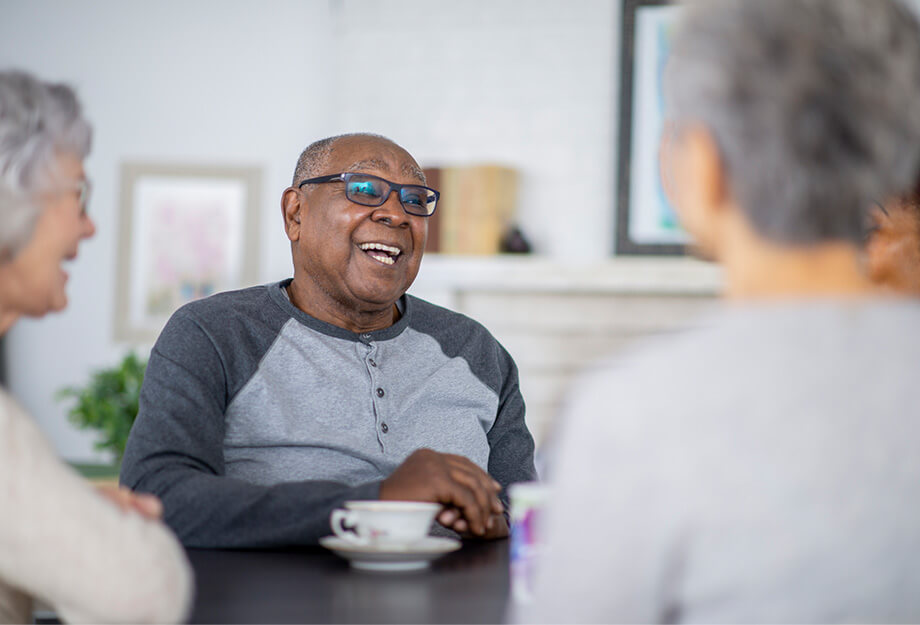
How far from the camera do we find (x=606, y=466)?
0.72 metres

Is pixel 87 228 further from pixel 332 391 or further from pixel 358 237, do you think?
pixel 358 237

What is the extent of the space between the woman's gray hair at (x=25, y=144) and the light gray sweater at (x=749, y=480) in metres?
0.60

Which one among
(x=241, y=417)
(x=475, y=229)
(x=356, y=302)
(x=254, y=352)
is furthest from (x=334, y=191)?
(x=475, y=229)

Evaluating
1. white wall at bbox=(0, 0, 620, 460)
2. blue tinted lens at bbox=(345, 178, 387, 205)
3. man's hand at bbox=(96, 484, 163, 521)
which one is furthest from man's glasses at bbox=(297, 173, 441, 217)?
white wall at bbox=(0, 0, 620, 460)

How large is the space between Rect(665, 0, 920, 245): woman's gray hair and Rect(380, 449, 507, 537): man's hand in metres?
0.67

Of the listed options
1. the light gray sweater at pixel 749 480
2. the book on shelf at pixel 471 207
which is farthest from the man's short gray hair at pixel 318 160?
the book on shelf at pixel 471 207

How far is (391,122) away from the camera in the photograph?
4.45 m

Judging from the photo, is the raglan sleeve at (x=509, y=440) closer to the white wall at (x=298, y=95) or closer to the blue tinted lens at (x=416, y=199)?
the blue tinted lens at (x=416, y=199)

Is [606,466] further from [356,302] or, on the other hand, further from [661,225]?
[661,225]

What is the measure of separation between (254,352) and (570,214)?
9.00ft

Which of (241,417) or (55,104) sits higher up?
(55,104)

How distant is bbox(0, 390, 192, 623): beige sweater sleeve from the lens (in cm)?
86

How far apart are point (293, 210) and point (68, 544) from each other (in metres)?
1.26

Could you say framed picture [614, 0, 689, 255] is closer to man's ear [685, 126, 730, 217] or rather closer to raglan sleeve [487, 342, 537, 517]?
raglan sleeve [487, 342, 537, 517]
